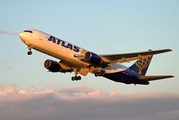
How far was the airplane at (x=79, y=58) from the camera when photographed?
58.1 metres

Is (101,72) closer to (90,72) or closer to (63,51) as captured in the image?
(90,72)

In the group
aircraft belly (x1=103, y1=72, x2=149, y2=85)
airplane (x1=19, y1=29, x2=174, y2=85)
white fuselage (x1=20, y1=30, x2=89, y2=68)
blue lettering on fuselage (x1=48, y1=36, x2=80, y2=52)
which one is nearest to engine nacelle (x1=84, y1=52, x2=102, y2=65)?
airplane (x1=19, y1=29, x2=174, y2=85)

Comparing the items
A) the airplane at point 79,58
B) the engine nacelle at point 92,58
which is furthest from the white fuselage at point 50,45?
the engine nacelle at point 92,58

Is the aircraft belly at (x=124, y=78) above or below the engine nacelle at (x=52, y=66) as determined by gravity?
below

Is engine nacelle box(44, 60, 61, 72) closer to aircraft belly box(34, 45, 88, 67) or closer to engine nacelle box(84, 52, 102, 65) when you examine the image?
aircraft belly box(34, 45, 88, 67)

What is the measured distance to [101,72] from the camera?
205 ft

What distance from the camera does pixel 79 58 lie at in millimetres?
59188

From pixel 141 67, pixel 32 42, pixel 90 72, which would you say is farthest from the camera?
pixel 141 67

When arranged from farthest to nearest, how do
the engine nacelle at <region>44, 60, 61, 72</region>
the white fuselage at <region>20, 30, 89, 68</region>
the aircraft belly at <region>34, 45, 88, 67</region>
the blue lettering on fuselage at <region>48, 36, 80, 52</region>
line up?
1. the engine nacelle at <region>44, 60, 61, 72</region>
2. the blue lettering on fuselage at <region>48, 36, 80, 52</region>
3. the aircraft belly at <region>34, 45, 88, 67</region>
4. the white fuselage at <region>20, 30, 89, 68</region>

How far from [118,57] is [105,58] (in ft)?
5.97

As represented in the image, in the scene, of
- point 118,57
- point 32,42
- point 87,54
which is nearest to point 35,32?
point 32,42

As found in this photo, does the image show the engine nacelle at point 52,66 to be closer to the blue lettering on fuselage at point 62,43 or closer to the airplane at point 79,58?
the airplane at point 79,58

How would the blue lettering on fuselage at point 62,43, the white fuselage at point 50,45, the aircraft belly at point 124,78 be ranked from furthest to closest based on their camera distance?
the aircraft belly at point 124,78 < the blue lettering on fuselage at point 62,43 < the white fuselage at point 50,45

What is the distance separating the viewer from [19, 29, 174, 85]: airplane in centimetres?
5806
